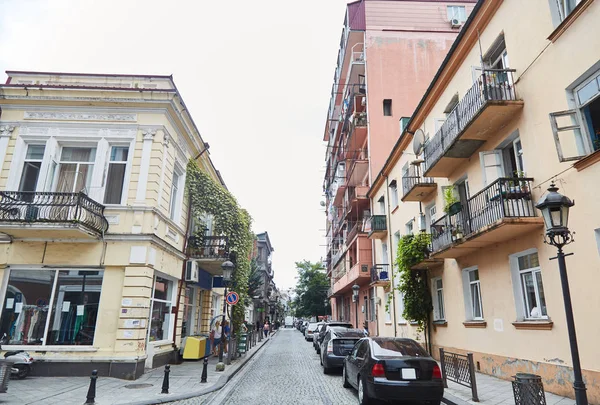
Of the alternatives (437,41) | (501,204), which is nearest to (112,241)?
(501,204)

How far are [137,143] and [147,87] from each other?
8.96 feet

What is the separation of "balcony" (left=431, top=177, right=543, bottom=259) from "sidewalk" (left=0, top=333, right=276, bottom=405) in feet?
26.8

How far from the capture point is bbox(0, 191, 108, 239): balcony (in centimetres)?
1132

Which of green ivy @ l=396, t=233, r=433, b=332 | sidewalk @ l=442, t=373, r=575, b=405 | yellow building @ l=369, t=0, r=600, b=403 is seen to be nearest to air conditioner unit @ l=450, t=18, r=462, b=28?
yellow building @ l=369, t=0, r=600, b=403

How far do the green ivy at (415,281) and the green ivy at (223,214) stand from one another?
292 inches

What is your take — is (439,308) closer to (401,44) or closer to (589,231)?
(589,231)

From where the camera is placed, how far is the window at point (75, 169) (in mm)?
13211

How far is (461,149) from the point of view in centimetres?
1204

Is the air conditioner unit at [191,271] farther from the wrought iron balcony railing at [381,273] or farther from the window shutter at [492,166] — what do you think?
the window shutter at [492,166]

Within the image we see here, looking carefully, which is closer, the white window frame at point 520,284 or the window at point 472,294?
the white window frame at point 520,284

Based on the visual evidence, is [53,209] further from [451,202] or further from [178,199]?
[451,202]

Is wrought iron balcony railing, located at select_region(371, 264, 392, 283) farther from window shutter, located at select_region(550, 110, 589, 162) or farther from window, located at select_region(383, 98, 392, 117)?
window shutter, located at select_region(550, 110, 589, 162)

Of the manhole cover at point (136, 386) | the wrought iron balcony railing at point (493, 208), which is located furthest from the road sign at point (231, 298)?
the wrought iron balcony railing at point (493, 208)

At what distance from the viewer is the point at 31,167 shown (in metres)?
13.3
